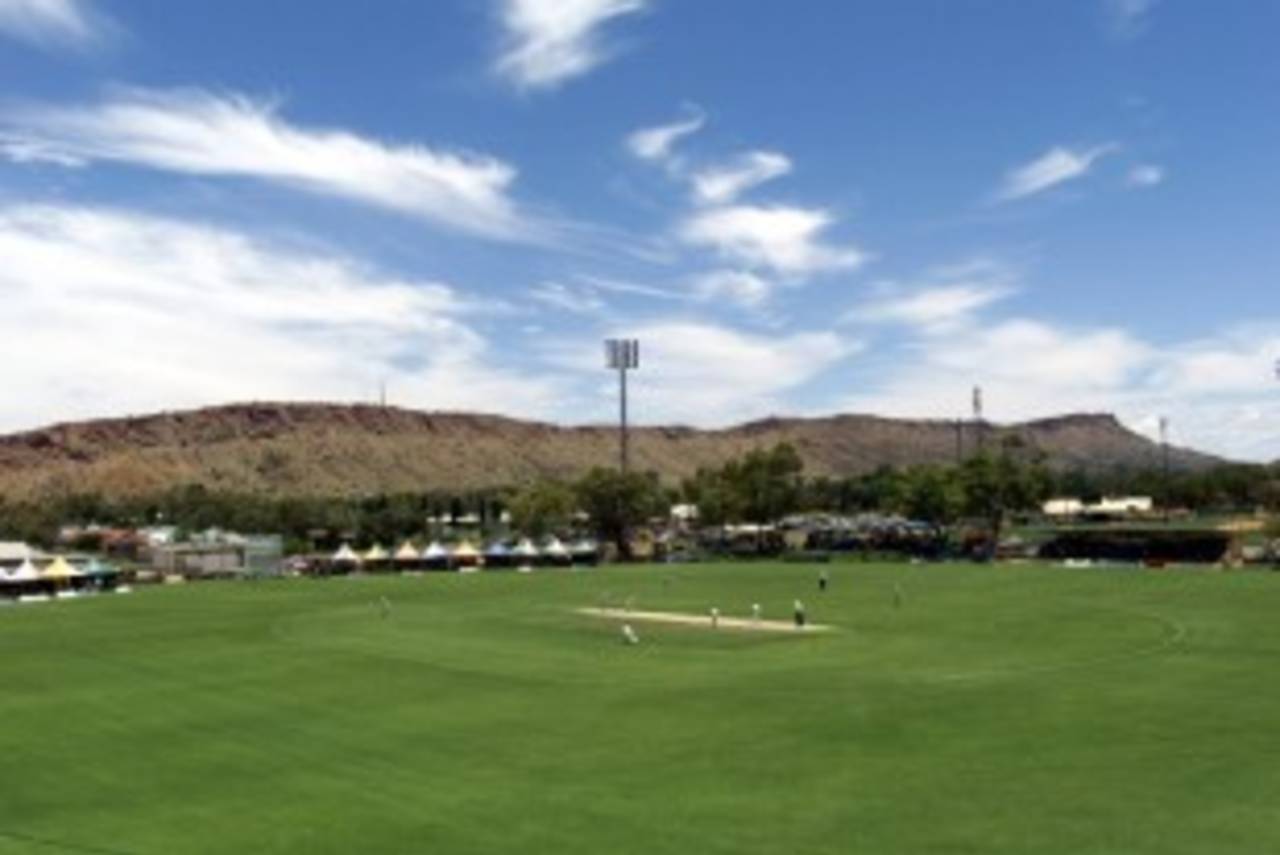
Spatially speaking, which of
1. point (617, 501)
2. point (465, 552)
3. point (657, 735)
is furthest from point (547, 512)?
point (657, 735)

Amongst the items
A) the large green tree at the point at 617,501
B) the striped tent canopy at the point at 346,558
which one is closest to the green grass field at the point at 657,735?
the striped tent canopy at the point at 346,558

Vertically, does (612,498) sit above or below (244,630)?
above

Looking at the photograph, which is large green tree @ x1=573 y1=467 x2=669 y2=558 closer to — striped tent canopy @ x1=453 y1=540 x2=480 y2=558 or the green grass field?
striped tent canopy @ x1=453 y1=540 x2=480 y2=558

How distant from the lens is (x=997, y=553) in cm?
13950

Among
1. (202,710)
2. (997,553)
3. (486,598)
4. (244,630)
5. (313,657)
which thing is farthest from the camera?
(997,553)

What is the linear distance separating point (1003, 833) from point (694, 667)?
29.9 metres

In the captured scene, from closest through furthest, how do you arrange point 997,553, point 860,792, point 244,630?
point 860,792 → point 244,630 → point 997,553

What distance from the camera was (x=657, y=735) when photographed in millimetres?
45031

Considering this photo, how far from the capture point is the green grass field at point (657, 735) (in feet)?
109

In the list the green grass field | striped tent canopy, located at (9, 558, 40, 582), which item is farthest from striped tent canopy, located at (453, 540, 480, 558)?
the green grass field

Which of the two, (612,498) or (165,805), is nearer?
(165,805)

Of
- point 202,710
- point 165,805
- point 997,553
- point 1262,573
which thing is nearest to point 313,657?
point 202,710

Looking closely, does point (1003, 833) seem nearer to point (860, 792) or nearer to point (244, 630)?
point (860, 792)

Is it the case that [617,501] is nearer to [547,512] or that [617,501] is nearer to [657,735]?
[547,512]
